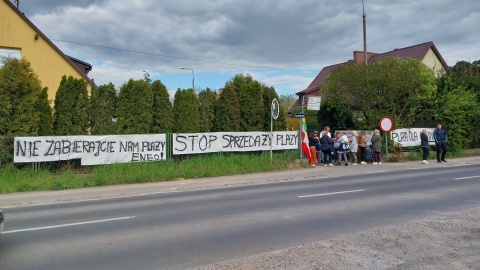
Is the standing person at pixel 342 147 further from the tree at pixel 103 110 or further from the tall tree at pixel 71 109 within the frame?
the tall tree at pixel 71 109

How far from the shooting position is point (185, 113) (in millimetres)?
19047

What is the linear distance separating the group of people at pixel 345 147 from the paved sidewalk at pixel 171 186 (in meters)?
1.43

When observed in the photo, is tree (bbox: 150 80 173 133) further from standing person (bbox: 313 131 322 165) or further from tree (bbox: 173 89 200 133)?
standing person (bbox: 313 131 322 165)

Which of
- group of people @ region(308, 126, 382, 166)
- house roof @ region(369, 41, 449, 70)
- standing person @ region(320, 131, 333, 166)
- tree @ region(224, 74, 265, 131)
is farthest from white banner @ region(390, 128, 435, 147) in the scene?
house roof @ region(369, 41, 449, 70)

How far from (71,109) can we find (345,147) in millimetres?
12613

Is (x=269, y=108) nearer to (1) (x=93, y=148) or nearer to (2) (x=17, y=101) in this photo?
(1) (x=93, y=148)

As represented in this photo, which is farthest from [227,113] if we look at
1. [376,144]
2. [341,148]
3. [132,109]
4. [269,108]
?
[376,144]

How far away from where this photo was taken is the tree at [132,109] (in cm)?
1797

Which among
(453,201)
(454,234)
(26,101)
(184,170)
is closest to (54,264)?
(454,234)

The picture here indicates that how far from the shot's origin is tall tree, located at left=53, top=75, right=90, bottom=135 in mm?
17062

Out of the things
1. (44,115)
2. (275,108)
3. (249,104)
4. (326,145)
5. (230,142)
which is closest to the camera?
(44,115)

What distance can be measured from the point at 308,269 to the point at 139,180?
11.5 metres

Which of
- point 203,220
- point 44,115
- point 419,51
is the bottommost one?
point 203,220

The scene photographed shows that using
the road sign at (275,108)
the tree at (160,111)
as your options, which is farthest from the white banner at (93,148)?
the road sign at (275,108)
